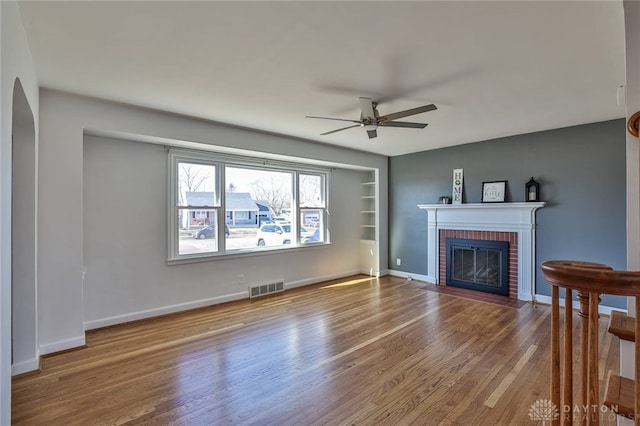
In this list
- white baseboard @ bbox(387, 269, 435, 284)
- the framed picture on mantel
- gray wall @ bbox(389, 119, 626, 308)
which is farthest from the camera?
white baseboard @ bbox(387, 269, 435, 284)

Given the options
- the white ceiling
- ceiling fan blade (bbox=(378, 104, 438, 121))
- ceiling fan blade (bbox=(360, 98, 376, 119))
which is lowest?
ceiling fan blade (bbox=(378, 104, 438, 121))

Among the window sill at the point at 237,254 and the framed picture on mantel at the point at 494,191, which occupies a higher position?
the framed picture on mantel at the point at 494,191

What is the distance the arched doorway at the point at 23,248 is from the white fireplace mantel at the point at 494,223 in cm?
562

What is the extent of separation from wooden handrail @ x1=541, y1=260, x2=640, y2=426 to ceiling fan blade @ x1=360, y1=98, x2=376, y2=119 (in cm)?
221

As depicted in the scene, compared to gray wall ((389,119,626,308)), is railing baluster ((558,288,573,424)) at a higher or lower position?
lower

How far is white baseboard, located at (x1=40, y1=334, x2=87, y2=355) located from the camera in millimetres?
2982

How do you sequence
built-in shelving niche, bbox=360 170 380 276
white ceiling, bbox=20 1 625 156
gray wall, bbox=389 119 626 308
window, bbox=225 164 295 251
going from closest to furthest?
1. white ceiling, bbox=20 1 625 156
2. gray wall, bbox=389 119 626 308
3. window, bbox=225 164 295 251
4. built-in shelving niche, bbox=360 170 380 276

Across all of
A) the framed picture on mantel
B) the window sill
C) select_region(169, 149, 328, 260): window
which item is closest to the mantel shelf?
the framed picture on mantel

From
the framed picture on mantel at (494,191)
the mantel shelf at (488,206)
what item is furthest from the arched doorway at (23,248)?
the framed picture on mantel at (494,191)

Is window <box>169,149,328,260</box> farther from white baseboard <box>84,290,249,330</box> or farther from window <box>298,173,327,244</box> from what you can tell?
white baseboard <box>84,290,249,330</box>

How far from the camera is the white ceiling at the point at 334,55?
188 centimetres

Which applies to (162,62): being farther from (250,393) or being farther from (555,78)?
(555,78)

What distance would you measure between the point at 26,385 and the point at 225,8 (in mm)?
3257

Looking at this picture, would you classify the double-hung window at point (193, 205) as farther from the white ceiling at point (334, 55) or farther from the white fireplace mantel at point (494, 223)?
the white fireplace mantel at point (494, 223)
